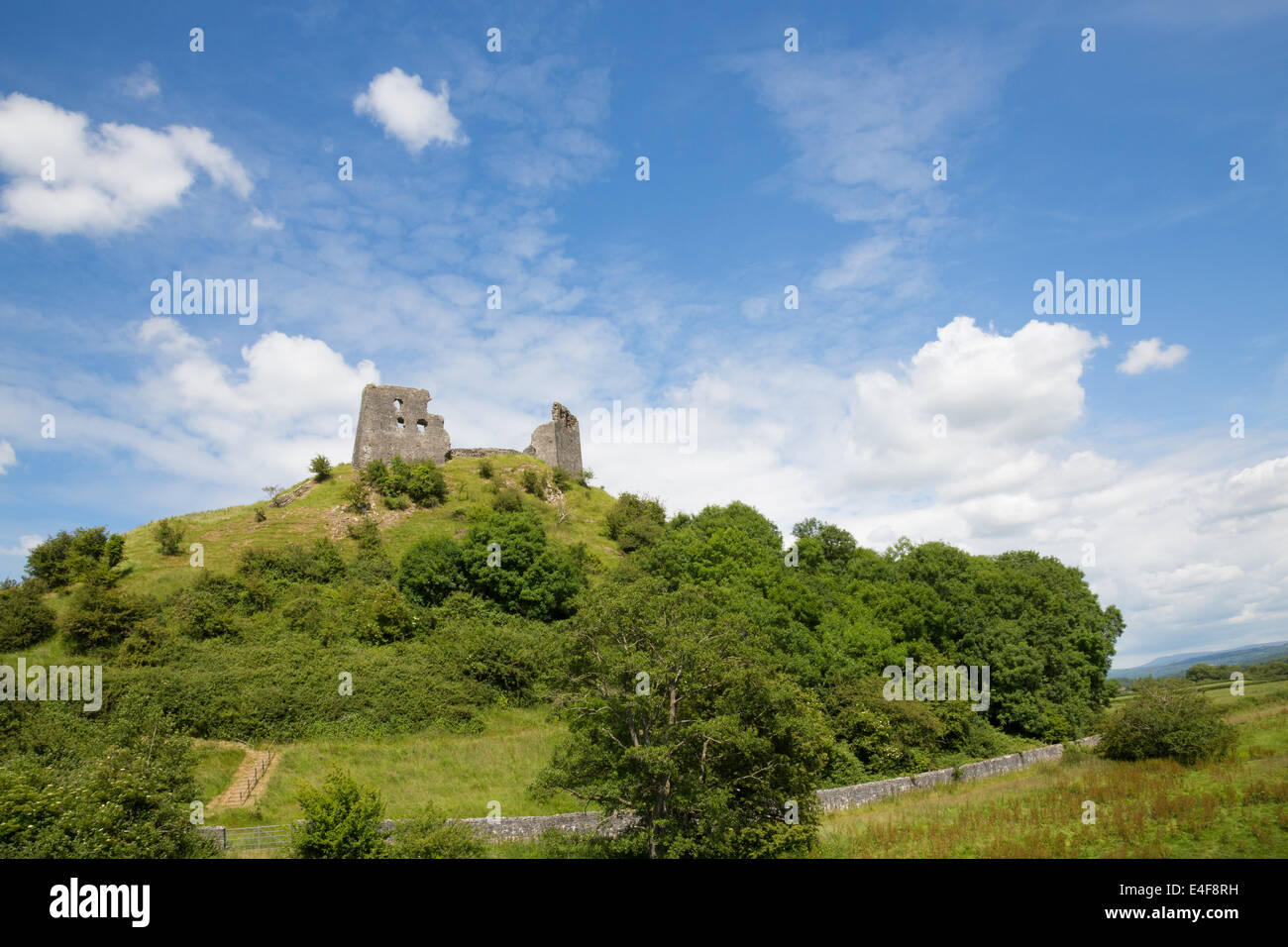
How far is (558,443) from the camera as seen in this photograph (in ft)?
221

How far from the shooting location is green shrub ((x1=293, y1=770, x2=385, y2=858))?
13.1 metres

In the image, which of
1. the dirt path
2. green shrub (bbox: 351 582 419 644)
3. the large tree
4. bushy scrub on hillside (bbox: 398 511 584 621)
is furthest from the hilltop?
the large tree

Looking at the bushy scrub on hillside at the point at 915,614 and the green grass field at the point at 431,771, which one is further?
the bushy scrub on hillside at the point at 915,614

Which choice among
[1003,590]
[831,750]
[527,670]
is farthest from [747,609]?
[1003,590]

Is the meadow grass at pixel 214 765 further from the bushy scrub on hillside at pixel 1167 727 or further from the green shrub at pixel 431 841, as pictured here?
the bushy scrub on hillside at pixel 1167 727

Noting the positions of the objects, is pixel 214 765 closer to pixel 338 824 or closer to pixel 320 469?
pixel 338 824

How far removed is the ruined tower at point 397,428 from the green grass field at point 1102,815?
146 ft

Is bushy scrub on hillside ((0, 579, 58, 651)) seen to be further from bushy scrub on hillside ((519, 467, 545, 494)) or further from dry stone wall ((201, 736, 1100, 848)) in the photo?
bushy scrub on hillside ((519, 467, 545, 494))

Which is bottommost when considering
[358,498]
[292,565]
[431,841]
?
[431,841]

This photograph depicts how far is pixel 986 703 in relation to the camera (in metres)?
36.4

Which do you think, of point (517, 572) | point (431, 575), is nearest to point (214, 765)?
point (431, 575)

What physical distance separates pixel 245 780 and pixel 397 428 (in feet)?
124

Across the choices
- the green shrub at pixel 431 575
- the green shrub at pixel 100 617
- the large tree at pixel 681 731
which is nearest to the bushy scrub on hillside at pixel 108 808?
the large tree at pixel 681 731

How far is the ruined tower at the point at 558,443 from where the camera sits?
6688cm
